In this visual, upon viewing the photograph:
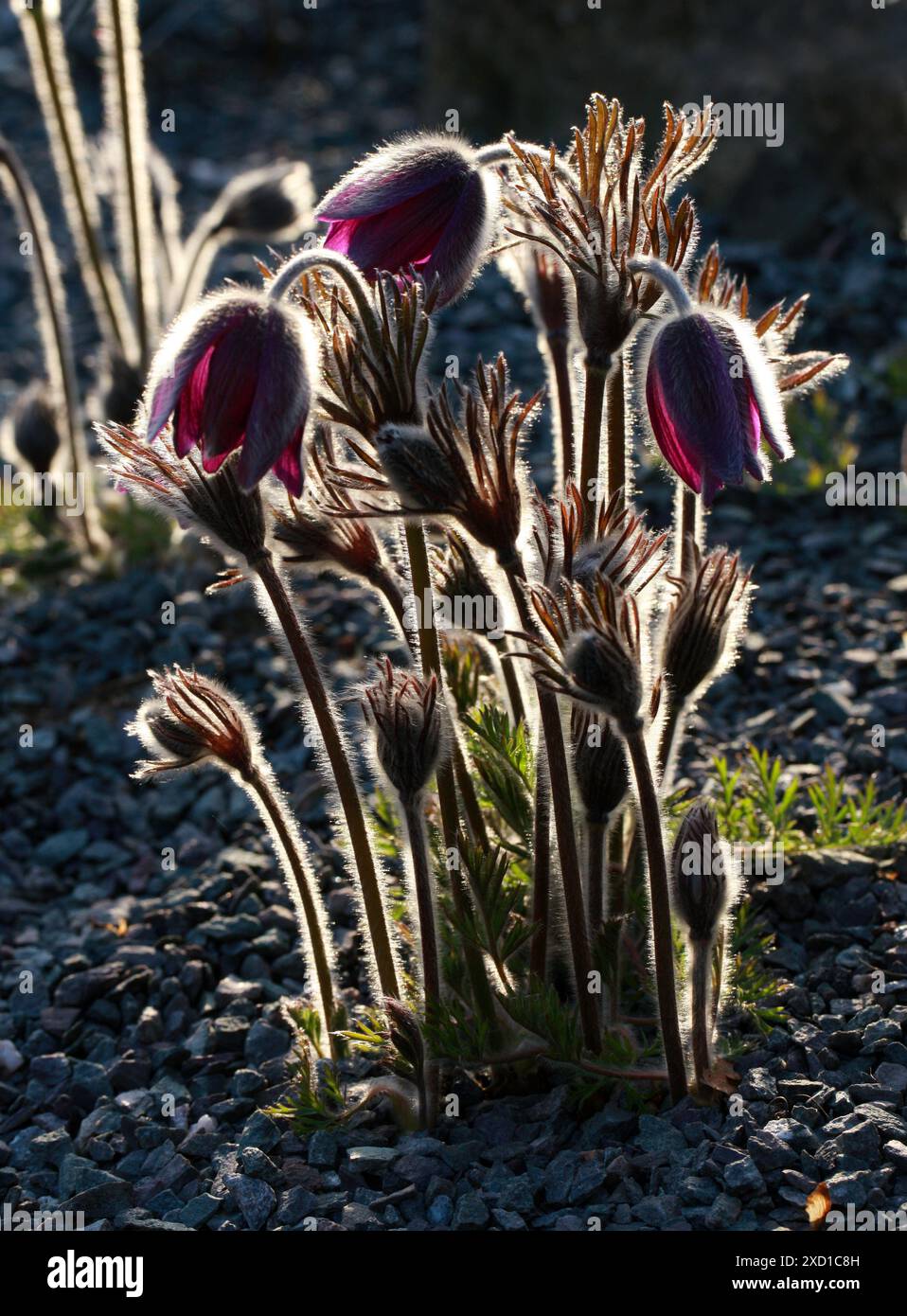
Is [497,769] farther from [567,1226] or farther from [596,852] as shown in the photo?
[567,1226]

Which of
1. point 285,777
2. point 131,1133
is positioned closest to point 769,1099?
point 131,1133

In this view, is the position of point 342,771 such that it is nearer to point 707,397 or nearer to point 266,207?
point 707,397

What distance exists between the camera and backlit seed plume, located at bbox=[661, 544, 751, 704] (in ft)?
6.64

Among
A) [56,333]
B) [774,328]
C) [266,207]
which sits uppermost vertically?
[266,207]

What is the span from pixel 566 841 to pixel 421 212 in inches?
32.3

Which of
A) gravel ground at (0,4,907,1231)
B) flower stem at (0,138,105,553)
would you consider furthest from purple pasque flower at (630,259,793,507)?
flower stem at (0,138,105,553)

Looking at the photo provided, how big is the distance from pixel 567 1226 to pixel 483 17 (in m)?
5.96

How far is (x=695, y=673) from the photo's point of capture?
2055 mm

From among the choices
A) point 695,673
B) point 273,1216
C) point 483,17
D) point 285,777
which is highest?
point 483,17

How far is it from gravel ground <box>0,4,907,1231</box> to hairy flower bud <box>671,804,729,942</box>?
307 millimetres

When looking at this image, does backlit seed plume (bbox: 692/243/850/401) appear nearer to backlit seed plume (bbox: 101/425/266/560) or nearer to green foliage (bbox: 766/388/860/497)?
backlit seed plume (bbox: 101/425/266/560)

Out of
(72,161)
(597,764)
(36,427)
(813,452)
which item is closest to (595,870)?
(597,764)

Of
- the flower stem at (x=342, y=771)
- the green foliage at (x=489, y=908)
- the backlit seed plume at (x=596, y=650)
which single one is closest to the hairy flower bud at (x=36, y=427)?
the flower stem at (x=342, y=771)

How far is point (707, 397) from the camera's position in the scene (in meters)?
1.78
